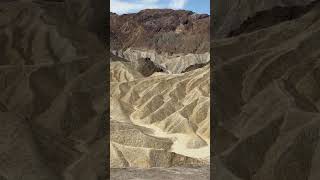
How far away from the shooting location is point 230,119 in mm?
3275

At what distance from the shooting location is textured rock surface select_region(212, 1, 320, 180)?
3098 mm

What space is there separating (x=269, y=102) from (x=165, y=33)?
46.4m

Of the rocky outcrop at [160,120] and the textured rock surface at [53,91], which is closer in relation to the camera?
the textured rock surface at [53,91]

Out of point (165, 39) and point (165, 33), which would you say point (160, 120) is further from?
point (165, 33)

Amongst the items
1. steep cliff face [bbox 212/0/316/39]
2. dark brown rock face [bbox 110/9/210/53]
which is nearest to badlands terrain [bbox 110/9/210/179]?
steep cliff face [bbox 212/0/316/39]

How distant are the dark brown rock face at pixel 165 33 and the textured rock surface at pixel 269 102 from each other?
40.3 meters

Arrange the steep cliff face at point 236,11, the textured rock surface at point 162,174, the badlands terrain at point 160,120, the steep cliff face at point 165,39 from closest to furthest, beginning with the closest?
1. the steep cliff face at point 236,11
2. the textured rock surface at point 162,174
3. the badlands terrain at point 160,120
4. the steep cliff face at point 165,39

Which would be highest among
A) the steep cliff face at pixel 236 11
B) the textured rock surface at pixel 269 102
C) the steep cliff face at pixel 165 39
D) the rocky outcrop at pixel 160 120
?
the steep cliff face at pixel 165 39

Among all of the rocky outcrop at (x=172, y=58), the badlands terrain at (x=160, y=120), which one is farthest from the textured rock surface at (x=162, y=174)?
the rocky outcrop at (x=172, y=58)

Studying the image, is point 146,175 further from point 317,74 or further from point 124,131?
point 124,131

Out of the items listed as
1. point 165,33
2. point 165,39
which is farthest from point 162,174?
point 165,33

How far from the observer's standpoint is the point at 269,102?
320cm

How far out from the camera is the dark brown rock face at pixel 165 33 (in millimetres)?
46406

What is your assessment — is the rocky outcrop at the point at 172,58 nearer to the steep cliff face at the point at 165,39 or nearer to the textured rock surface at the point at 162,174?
the steep cliff face at the point at 165,39
